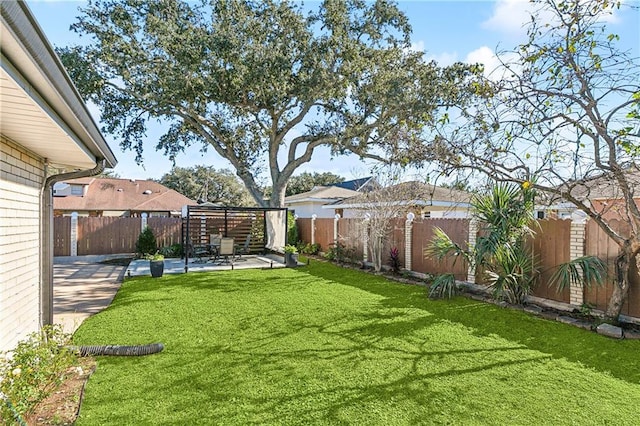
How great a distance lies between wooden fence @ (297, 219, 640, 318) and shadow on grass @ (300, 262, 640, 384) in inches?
39.9

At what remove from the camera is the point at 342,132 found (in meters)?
15.3

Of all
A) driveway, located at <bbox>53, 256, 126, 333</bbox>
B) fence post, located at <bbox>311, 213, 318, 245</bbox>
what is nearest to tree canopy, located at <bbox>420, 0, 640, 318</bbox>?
driveway, located at <bbox>53, 256, 126, 333</bbox>

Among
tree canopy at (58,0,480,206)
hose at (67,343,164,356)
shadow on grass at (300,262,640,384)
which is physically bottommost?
shadow on grass at (300,262,640,384)

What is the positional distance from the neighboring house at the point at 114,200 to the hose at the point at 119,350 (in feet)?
71.9

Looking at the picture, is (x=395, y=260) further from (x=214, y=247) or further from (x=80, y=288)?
(x=80, y=288)

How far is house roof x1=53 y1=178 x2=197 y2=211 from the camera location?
83.9 ft

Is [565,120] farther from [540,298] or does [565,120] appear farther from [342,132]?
[342,132]

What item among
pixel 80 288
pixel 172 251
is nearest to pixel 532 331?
pixel 80 288

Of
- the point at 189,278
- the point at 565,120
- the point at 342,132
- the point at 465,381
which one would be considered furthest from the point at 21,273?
the point at 342,132

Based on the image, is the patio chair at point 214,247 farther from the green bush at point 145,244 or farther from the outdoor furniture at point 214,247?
the green bush at point 145,244

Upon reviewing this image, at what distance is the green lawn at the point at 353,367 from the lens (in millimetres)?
3207

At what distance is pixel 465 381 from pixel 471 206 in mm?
4966

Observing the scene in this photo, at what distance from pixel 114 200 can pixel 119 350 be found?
2583 centimetres

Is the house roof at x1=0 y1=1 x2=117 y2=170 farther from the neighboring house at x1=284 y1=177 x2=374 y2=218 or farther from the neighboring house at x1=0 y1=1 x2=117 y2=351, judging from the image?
the neighboring house at x1=284 y1=177 x2=374 y2=218
